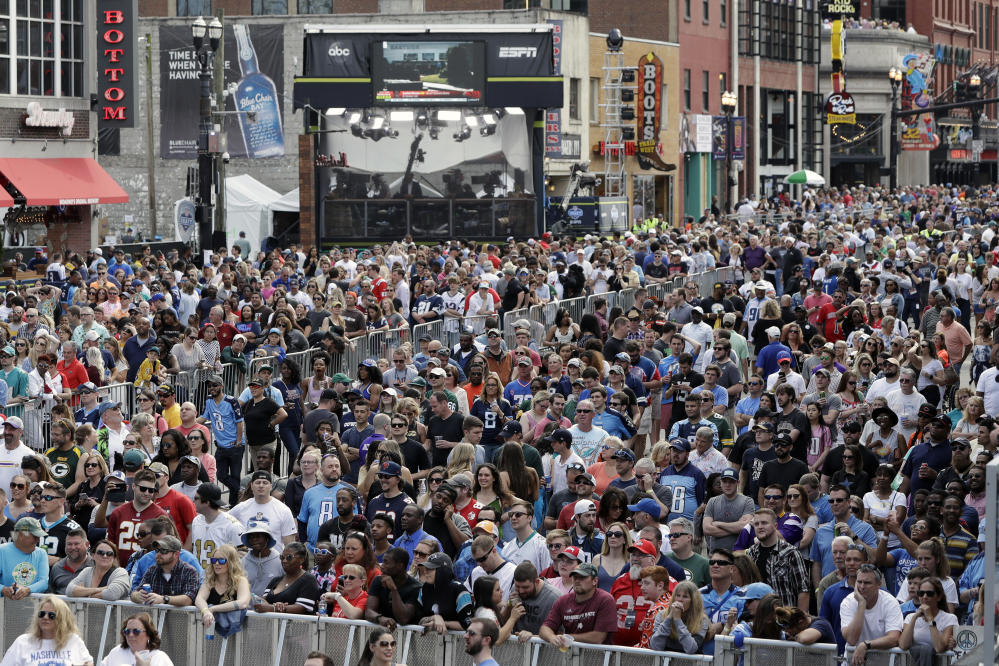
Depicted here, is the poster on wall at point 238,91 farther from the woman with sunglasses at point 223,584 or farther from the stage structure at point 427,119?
the woman with sunglasses at point 223,584

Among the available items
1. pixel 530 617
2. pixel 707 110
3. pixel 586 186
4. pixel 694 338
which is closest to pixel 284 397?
pixel 694 338

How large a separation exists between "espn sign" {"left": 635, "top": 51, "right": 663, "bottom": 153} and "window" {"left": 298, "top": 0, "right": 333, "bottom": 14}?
1071cm

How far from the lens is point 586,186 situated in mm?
49594

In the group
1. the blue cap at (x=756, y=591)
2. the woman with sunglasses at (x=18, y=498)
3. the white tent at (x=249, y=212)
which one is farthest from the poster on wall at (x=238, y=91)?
the blue cap at (x=756, y=591)

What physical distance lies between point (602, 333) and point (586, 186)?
2856 centimetres

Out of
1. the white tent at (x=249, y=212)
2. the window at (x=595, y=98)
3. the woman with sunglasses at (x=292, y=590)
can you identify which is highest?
the window at (x=595, y=98)

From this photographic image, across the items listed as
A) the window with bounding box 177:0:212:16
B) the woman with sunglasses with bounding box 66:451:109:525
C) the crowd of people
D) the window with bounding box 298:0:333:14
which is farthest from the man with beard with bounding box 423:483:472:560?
the window with bounding box 177:0:212:16

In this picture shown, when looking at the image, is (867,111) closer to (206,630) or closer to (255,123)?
(255,123)

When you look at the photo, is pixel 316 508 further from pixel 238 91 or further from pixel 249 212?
pixel 238 91

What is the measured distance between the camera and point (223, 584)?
11.0m

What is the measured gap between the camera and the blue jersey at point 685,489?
1315cm

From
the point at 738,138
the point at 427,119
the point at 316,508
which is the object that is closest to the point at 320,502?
the point at 316,508

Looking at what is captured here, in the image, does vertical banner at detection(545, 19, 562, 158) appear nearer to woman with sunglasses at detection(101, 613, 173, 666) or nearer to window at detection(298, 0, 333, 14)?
window at detection(298, 0, 333, 14)

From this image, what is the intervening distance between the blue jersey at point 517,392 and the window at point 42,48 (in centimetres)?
Answer: 2311
